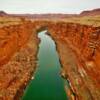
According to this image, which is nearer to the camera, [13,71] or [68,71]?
[13,71]

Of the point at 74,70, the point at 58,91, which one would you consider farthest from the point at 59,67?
the point at 58,91

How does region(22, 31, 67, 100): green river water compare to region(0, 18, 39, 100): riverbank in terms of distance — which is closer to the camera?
region(0, 18, 39, 100): riverbank

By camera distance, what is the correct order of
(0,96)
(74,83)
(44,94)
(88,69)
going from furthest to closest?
1. (88,69)
2. (74,83)
3. (44,94)
4. (0,96)

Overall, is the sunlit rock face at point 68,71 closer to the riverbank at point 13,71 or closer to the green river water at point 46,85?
the riverbank at point 13,71

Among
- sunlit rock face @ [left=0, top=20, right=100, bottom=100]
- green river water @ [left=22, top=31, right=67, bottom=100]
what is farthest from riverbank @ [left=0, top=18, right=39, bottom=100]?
green river water @ [left=22, top=31, right=67, bottom=100]

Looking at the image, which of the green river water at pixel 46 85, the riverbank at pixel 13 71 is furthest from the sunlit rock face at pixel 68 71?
the green river water at pixel 46 85

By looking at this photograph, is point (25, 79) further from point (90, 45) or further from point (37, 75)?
point (90, 45)

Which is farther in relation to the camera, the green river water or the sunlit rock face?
the green river water

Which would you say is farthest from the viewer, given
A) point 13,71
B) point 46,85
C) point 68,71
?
point 68,71

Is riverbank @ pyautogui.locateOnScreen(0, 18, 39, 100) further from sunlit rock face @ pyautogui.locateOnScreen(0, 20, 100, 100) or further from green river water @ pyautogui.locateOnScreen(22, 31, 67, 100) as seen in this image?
green river water @ pyautogui.locateOnScreen(22, 31, 67, 100)

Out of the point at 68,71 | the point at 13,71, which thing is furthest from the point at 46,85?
the point at 13,71

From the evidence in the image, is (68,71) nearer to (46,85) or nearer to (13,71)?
(46,85)
